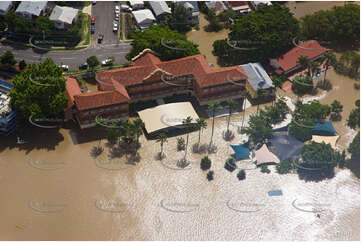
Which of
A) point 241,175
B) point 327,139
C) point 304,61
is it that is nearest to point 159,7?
point 304,61

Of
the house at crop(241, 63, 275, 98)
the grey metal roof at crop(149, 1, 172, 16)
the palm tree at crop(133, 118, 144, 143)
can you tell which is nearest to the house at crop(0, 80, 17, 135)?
the palm tree at crop(133, 118, 144, 143)

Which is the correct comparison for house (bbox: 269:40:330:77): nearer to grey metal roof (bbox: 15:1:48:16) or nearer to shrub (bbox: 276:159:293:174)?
shrub (bbox: 276:159:293:174)

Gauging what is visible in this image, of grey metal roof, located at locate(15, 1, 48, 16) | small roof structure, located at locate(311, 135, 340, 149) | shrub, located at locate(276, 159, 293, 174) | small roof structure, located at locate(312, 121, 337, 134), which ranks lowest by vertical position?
shrub, located at locate(276, 159, 293, 174)

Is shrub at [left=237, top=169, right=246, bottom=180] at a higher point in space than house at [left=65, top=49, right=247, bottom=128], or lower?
lower

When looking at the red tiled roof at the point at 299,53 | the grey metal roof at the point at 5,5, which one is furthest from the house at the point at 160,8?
the grey metal roof at the point at 5,5

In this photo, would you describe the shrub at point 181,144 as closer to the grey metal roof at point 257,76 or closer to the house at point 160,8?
the grey metal roof at point 257,76

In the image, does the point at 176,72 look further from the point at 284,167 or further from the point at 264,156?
the point at 284,167
